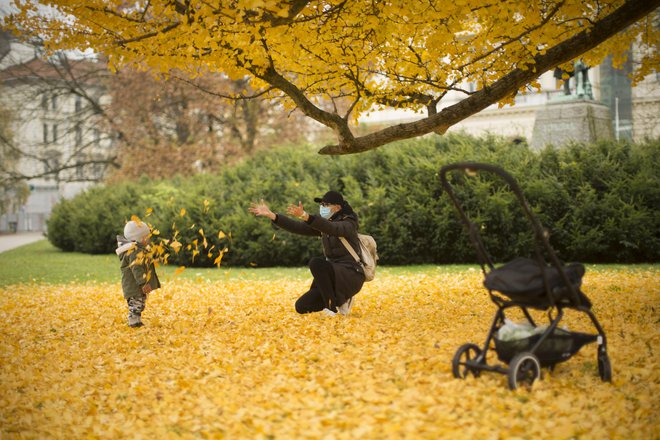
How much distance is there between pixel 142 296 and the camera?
7.65m

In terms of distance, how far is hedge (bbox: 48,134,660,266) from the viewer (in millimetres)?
13570

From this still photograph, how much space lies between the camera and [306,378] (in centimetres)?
511

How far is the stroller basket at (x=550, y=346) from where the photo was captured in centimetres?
464

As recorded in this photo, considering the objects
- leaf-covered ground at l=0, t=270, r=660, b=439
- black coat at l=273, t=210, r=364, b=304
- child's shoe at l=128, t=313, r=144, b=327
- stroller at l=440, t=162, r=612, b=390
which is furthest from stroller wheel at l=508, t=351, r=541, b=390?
child's shoe at l=128, t=313, r=144, b=327

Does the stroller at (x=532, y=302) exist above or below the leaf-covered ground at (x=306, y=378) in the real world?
above

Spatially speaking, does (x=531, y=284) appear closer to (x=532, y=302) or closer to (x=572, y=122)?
(x=532, y=302)

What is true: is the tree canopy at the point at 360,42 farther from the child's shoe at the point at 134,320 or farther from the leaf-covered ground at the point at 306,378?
the child's shoe at the point at 134,320

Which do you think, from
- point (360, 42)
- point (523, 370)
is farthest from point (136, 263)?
point (523, 370)

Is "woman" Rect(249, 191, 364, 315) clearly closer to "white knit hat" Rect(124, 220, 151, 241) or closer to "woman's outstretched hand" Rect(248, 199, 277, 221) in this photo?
"woman's outstretched hand" Rect(248, 199, 277, 221)

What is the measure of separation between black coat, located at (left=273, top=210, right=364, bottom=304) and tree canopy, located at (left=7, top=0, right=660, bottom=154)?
1.05 metres

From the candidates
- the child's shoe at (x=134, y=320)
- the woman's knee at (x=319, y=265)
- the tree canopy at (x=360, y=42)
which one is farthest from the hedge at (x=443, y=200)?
the woman's knee at (x=319, y=265)

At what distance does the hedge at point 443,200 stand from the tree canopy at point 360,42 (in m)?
4.90

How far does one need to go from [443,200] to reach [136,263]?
844 cm

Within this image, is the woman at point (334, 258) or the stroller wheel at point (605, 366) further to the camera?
the woman at point (334, 258)
